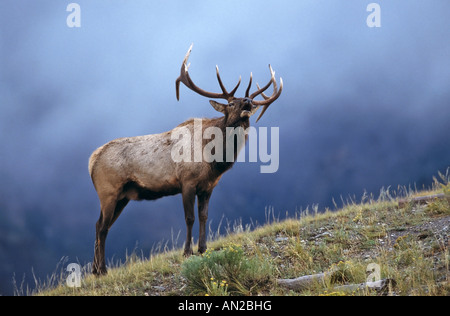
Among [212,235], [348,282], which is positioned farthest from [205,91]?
[348,282]

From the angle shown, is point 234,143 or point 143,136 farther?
point 143,136

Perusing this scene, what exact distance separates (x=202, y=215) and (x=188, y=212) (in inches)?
15.7

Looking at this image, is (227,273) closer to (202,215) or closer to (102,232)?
(202,215)

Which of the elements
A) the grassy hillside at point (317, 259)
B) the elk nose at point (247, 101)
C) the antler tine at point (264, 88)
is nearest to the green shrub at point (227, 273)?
the grassy hillside at point (317, 259)

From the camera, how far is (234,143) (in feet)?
26.7

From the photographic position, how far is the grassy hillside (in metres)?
5.42

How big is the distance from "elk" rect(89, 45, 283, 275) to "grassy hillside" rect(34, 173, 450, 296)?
2.75 feet

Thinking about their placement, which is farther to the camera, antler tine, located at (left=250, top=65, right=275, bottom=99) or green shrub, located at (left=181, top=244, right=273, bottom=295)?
antler tine, located at (left=250, top=65, right=275, bottom=99)

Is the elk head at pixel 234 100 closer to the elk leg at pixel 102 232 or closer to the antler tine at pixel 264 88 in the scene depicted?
the antler tine at pixel 264 88

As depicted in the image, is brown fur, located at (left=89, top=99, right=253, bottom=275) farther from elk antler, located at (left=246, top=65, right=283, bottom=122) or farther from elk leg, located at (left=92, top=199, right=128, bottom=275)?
elk antler, located at (left=246, top=65, right=283, bottom=122)

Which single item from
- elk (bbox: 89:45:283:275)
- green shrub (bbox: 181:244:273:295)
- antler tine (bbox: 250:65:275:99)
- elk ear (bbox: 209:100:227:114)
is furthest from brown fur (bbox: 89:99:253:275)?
green shrub (bbox: 181:244:273:295)

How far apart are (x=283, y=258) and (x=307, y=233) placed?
5.33 feet

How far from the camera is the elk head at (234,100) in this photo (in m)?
7.99
